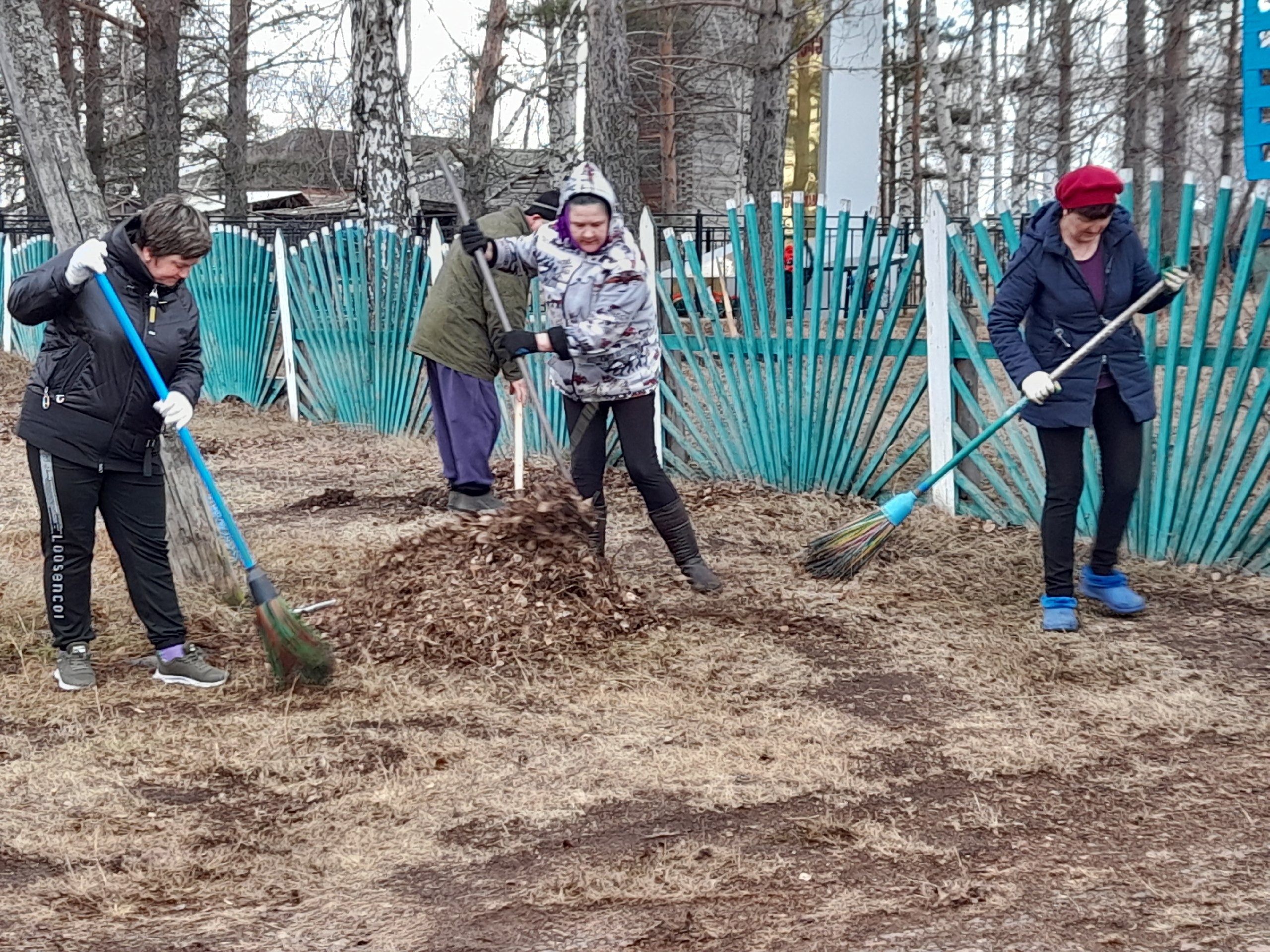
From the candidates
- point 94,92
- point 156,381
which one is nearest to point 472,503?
point 156,381

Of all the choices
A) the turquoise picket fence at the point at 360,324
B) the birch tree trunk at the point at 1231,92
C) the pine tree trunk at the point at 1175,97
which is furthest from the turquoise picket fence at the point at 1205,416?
the birch tree trunk at the point at 1231,92

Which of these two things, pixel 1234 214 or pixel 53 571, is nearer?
pixel 53 571

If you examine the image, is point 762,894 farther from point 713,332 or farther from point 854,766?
point 713,332

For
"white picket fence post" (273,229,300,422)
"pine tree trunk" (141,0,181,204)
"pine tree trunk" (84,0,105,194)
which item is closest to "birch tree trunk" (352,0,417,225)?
"white picket fence post" (273,229,300,422)

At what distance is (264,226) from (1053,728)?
60.8 feet

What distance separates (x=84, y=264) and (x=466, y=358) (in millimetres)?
3023

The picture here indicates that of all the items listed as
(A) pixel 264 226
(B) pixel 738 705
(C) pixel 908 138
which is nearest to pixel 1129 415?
(B) pixel 738 705

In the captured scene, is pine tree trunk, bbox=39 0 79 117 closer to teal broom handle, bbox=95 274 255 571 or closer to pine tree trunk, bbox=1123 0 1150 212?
pine tree trunk, bbox=1123 0 1150 212

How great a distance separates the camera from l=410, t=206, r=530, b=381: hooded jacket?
255 inches

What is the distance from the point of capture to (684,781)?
3.28m

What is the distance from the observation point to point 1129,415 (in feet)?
14.6

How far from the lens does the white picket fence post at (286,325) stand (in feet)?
35.2

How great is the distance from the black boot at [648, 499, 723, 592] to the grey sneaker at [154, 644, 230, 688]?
170 centimetres

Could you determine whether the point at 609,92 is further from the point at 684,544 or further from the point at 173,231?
the point at 173,231
